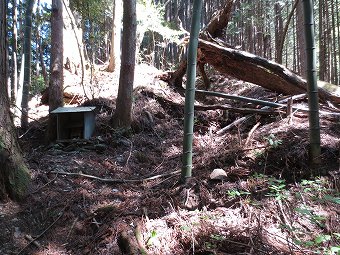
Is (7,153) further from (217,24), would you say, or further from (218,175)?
(217,24)

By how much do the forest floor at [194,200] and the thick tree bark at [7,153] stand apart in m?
0.15

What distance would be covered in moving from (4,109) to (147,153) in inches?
105

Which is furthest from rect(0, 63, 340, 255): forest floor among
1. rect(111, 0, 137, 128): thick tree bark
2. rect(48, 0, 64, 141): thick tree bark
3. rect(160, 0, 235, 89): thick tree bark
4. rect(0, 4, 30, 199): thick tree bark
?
rect(160, 0, 235, 89): thick tree bark

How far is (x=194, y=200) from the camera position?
134 inches

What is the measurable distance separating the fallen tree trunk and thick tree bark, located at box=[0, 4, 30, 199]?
166 inches

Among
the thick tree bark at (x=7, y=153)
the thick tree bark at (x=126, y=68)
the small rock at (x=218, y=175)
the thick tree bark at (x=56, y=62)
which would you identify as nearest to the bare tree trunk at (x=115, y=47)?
the thick tree bark at (x=56, y=62)

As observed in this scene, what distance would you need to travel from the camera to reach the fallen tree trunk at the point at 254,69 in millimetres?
5914

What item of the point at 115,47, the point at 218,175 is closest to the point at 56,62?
the point at 115,47

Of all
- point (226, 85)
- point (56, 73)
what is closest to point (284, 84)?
point (226, 85)

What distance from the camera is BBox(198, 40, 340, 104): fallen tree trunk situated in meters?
5.91

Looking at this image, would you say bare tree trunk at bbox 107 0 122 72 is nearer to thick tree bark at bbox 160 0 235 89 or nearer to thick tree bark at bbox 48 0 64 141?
thick tree bark at bbox 160 0 235 89

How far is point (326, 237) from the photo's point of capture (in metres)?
2.27

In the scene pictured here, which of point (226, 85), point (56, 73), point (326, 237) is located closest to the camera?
point (326, 237)

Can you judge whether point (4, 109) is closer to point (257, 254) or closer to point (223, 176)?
point (223, 176)
